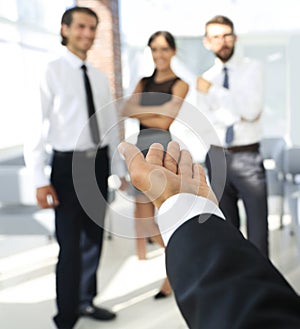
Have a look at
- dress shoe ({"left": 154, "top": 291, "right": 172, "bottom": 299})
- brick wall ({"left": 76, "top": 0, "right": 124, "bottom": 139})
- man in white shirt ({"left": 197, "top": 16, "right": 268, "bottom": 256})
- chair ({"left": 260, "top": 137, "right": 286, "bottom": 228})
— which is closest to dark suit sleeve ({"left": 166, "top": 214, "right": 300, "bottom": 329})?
man in white shirt ({"left": 197, "top": 16, "right": 268, "bottom": 256})

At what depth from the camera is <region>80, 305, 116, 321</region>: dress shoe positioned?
2674mm

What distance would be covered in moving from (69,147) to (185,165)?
1717mm

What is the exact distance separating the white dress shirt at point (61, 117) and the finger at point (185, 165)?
5.15 ft

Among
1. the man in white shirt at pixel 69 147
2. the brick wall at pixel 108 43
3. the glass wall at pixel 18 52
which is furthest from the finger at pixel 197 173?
the glass wall at pixel 18 52

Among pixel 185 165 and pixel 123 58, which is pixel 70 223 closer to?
pixel 185 165

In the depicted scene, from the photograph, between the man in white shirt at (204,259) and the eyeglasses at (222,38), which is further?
the eyeglasses at (222,38)

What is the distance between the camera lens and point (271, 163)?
189 inches

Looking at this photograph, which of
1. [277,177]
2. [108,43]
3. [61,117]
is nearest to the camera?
[61,117]

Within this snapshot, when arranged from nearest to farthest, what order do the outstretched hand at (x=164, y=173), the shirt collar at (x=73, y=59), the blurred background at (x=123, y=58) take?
the outstretched hand at (x=164, y=173) < the shirt collar at (x=73, y=59) < the blurred background at (x=123, y=58)

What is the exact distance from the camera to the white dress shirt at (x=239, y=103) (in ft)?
8.26

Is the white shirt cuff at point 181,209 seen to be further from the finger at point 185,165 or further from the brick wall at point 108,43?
the brick wall at point 108,43

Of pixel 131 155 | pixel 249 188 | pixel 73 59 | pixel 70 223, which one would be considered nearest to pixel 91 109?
pixel 73 59

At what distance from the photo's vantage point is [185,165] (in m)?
0.67

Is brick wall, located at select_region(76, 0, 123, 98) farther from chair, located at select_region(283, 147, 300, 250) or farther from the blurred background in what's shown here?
chair, located at select_region(283, 147, 300, 250)
